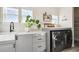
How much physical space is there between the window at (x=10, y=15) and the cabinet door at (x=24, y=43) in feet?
1.19

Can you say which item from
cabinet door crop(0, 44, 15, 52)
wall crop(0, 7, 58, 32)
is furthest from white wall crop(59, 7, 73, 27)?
cabinet door crop(0, 44, 15, 52)

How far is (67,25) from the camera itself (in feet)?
9.15

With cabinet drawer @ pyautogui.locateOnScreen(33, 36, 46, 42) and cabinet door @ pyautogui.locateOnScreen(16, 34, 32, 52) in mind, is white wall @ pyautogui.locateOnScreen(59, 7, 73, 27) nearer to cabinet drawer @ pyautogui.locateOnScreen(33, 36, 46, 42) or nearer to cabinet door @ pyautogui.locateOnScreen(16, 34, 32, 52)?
cabinet drawer @ pyautogui.locateOnScreen(33, 36, 46, 42)

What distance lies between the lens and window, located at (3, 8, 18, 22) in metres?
2.12

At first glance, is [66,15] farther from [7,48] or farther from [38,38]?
[7,48]

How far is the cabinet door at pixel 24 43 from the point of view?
198cm

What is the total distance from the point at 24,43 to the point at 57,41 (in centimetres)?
69

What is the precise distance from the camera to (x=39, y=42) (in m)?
2.19

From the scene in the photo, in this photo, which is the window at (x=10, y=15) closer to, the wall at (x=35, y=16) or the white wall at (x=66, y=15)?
the wall at (x=35, y=16)

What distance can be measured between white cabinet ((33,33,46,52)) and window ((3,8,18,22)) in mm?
458

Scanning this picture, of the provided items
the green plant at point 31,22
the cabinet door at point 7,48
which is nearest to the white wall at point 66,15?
the green plant at point 31,22

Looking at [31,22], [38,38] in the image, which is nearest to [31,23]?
[31,22]
